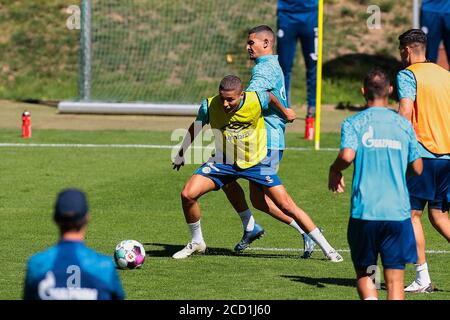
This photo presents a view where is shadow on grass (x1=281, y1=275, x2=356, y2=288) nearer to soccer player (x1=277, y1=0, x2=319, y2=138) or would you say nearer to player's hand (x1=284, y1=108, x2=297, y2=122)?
player's hand (x1=284, y1=108, x2=297, y2=122)

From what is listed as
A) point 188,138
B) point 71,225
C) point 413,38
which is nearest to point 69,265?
point 71,225

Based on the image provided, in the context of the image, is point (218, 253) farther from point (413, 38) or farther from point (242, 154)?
point (413, 38)

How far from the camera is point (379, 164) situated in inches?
337

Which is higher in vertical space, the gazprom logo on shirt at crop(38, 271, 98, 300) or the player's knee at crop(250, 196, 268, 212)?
the player's knee at crop(250, 196, 268, 212)

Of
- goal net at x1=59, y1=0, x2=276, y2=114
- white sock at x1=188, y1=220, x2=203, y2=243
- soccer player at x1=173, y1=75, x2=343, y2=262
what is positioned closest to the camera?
soccer player at x1=173, y1=75, x2=343, y2=262

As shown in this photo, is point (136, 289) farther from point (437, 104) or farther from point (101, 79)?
point (101, 79)

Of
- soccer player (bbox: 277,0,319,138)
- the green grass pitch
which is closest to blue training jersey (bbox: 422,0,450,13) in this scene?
soccer player (bbox: 277,0,319,138)

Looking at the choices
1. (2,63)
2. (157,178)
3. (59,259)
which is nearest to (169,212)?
(157,178)

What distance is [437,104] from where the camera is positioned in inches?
409

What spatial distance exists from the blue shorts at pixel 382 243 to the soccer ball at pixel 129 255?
3153mm

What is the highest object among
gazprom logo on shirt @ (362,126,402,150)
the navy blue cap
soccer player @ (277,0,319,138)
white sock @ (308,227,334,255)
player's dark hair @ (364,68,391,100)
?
soccer player @ (277,0,319,138)

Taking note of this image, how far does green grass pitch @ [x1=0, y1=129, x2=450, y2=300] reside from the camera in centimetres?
1068

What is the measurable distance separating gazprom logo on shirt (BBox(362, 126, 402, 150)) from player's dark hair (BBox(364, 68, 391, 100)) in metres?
0.26

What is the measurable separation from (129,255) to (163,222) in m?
3.12
